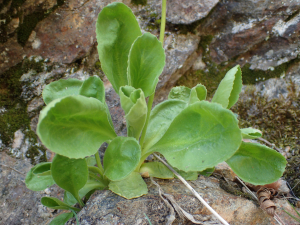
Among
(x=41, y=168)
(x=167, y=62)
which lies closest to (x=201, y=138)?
(x=41, y=168)

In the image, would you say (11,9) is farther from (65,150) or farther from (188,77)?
(188,77)

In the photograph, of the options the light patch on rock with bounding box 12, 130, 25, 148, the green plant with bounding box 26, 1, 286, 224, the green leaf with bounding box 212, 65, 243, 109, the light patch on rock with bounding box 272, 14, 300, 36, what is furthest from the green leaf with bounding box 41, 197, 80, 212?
the light patch on rock with bounding box 272, 14, 300, 36

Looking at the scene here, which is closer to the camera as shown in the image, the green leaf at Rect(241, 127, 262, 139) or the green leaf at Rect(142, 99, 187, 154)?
the green leaf at Rect(241, 127, 262, 139)

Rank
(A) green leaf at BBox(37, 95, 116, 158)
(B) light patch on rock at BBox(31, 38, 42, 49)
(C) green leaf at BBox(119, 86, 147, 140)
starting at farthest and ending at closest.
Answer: (B) light patch on rock at BBox(31, 38, 42, 49) < (C) green leaf at BBox(119, 86, 147, 140) < (A) green leaf at BBox(37, 95, 116, 158)

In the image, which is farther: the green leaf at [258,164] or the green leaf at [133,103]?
the green leaf at [258,164]

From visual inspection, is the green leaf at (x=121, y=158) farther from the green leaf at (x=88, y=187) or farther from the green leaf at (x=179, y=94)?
the green leaf at (x=179, y=94)

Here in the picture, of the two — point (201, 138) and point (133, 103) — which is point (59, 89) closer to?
point (133, 103)

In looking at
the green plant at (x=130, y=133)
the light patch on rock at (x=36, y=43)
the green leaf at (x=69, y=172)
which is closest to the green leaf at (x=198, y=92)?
the green plant at (x=130, y=133)

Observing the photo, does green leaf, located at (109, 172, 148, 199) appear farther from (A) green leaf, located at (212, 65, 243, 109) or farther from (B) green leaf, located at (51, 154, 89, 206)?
(A) green leaf, located at (212, 65, 243, 109)

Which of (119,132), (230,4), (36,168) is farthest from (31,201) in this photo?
(230,4)
